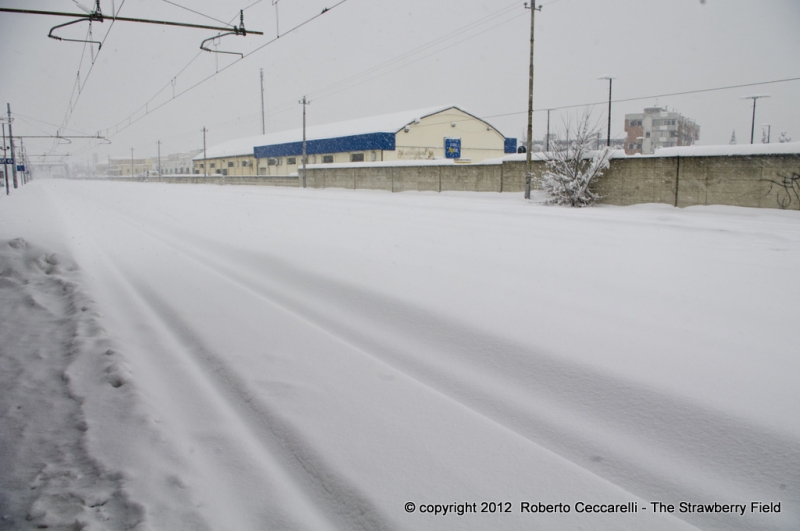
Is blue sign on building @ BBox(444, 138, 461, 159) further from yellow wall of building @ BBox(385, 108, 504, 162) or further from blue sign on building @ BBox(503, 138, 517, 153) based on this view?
blue sign on building @ BBox(503, 138, 517, 153)

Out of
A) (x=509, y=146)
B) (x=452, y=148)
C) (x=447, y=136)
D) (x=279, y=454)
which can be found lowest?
(x=279, y=454)

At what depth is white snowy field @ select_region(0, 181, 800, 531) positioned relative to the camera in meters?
2.43

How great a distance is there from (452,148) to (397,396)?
160 feet

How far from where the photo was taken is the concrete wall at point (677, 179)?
52.7 feet

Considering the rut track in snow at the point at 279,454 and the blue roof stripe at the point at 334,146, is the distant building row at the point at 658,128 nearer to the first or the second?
the blue roof stripe at the point at 334,146

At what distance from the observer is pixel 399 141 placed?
47.9 m

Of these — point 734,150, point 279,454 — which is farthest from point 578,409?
point 734,150

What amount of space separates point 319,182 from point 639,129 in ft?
280

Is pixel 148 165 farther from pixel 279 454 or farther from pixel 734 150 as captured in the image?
pixel 279 454

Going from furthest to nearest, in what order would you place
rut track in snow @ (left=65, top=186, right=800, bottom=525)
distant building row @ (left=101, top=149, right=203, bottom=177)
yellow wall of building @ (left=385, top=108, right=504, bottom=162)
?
distant building row @ (left=101, top=149, right=203, bottom=177) → yellow wall of building @ (left=385, top=108, right=504, bottom=162) → rut track in snow @ (left=65, top=186, right=800, bottom=525)

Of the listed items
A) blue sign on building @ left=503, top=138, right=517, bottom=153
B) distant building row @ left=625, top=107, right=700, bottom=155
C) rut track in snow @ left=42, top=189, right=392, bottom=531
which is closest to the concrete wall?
rut track in snow @ left=42, top=189, right=392, bottom=531

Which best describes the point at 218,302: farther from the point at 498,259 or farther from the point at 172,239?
the point at 172,239

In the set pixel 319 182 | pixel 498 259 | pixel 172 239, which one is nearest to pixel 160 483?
pixel 498 259

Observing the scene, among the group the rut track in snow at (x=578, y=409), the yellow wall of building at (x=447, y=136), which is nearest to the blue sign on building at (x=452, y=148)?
the yellow wall of building at (x=447, y=136)
